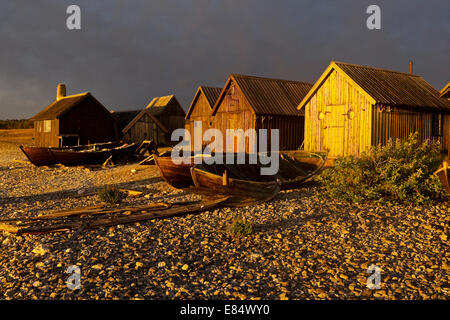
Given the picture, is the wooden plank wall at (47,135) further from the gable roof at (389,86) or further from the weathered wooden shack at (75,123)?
the gable roof at (389,86)

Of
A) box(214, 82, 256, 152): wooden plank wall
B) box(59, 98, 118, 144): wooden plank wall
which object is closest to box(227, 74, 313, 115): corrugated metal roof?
box(214, 82, 256, 152): wooden plank wall

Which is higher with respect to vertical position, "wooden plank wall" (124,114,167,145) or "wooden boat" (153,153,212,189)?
"wooden plank wall" (124,114,167,145)

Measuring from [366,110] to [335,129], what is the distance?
6.82ft

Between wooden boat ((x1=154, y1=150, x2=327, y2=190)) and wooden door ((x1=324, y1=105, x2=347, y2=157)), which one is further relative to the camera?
wooden door ((x1=324, y1=105, x2=347, y2=157))

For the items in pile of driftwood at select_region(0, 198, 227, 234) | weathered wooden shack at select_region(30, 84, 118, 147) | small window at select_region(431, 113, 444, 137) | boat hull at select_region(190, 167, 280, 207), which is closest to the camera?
pile of driftwood at select_region(0, 198, 227, 234)

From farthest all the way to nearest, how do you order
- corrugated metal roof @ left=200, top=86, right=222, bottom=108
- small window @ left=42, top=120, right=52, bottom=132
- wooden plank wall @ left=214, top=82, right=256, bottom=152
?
small window @ left=42, top=120, right=52, bottom=132, corrugated metal roof @ left=200, top=86, right=222, bottom=108, wooden plank wall @ left=214, top=82, right=256, bottom=152

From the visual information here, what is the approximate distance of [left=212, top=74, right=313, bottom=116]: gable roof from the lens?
75.4 feet

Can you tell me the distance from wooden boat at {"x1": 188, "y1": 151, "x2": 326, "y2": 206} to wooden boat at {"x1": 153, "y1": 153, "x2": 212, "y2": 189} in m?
0.74

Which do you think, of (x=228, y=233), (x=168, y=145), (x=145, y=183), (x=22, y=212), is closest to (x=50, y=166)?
(x=145, y=183)

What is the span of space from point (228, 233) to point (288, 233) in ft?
4.45

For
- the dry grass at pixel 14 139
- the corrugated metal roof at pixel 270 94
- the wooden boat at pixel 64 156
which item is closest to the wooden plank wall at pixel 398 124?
the corrugated metal roof at pixel 270 94

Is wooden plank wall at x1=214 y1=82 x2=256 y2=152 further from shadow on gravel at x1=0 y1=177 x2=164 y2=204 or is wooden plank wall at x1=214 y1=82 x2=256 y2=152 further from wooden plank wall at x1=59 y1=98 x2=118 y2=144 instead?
wooden plank wall at x1=59 y1=98 x2=118 y2=144

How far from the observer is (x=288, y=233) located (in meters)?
8.14
